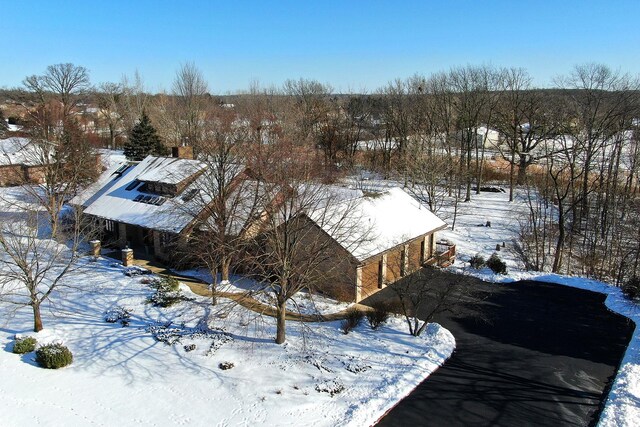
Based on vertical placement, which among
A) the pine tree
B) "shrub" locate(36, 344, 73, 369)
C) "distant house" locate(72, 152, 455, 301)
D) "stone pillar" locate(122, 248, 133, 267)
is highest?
the pine tree

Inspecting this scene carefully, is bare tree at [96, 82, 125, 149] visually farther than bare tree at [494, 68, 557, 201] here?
Yes

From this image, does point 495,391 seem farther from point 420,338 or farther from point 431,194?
point 431,194

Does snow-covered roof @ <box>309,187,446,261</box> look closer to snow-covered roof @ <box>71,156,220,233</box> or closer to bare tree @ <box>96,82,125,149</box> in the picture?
snow-covered roof @ <box>71,156,220,233</box>

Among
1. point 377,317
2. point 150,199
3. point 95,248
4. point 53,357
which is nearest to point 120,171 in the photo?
point 150,199

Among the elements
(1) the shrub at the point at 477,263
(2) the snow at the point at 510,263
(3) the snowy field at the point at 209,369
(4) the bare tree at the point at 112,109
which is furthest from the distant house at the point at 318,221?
(4) the bare tree at the point at 112,109

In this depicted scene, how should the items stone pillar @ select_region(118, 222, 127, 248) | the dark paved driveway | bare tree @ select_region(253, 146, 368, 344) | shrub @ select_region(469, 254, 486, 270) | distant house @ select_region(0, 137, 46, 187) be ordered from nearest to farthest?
the dark paved driveway
bare tree @ select_region(253, 146, 368, 344)
shrub @ select_region(469, 254, 486, 270)
stone pillar @ select_region(118, 222, 127, 248)
distant house @ select_region(0, 137, 46, 187)

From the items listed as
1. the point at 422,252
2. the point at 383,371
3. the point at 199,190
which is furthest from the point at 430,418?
the point at 199,190

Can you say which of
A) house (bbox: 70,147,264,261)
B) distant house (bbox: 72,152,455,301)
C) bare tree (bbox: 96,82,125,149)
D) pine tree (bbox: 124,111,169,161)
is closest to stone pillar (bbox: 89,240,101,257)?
house (bbox: 70,147,264,261)

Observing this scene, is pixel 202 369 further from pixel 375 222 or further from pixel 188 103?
pixel 188 103

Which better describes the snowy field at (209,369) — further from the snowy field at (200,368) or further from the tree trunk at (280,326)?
the tree trunk at (280,326)
